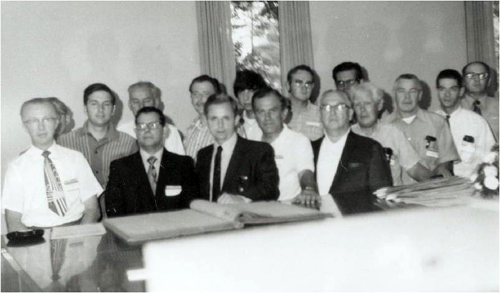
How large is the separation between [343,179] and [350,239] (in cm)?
125

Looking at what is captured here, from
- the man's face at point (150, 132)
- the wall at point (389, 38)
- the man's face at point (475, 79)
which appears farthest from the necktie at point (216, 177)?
the wall at point (389, 38)

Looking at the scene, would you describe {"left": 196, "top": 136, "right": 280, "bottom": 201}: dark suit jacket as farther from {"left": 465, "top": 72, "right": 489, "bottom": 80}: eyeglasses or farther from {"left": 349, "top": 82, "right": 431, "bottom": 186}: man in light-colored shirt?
{"left": 465, "top": 72, "right": 489, "bottom": 80}: eyeglasses

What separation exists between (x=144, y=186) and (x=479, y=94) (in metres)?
3.06

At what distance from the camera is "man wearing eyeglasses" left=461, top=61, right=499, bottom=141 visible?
15.6 feet

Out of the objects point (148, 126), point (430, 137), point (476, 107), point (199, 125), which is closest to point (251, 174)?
point (148, 126)

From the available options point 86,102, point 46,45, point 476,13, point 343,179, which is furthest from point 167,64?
point 476,13

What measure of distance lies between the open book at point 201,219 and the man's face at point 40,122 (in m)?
1.06

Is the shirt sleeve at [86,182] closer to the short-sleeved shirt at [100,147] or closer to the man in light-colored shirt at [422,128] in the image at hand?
the short-sleeved shirt at [100,147]

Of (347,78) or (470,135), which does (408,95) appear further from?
(347,78)

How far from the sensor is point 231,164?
3.00m

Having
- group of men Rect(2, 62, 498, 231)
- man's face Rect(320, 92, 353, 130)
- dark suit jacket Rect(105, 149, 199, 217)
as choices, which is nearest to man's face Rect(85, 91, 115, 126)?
group of men Rect(2, 62, 498, 231)

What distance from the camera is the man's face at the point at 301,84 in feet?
15.3

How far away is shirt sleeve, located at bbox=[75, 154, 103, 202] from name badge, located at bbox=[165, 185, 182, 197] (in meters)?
0.35

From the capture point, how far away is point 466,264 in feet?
4.79
